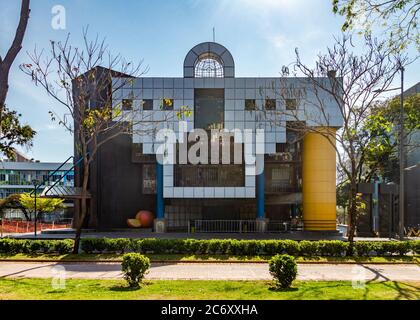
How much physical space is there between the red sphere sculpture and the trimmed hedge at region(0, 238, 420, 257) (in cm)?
1448

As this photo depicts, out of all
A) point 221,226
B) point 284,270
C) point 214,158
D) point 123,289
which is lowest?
point 221,226

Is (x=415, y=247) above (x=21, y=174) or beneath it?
beneath

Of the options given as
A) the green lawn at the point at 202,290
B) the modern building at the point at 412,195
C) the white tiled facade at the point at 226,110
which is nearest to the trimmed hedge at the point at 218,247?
the green lawn at the point at 202,290

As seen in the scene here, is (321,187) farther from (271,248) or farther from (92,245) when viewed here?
(92,245)

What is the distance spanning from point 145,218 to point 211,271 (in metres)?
19.6

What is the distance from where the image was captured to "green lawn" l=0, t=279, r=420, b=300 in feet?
37.9

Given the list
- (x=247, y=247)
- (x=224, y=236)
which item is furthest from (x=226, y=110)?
(x=247, y=247)

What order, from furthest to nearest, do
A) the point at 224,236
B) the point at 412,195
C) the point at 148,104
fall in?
1. the point at 412,195
2. the point at 148,104
3. the point at 224,236

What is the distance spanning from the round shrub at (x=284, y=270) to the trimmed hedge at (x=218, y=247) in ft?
27.0

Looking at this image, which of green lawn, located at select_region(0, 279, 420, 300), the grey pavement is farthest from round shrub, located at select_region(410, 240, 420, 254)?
green lawn, located at select_region(0, 279, 420, 300)

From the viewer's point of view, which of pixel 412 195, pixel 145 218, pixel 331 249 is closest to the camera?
pixel 331 249

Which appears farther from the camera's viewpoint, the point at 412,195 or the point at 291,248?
the point at 412,195

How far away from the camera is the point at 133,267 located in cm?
1280

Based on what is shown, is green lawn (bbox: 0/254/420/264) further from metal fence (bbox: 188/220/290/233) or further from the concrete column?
metal fence (bbox: 188/220/290/233)
